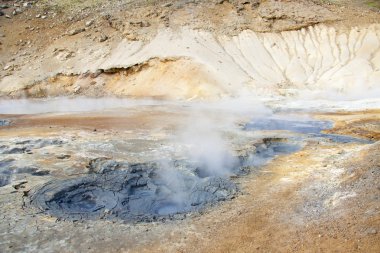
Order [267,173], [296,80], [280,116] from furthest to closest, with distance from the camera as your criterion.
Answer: [296,80] < [280,116] < [267,173]

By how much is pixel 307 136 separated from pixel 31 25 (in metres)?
23.9

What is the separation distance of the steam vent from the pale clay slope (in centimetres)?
11

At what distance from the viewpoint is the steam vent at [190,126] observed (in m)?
6.89

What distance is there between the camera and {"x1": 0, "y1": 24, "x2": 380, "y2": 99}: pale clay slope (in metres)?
23.2

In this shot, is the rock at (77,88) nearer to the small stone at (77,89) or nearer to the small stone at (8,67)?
the small stone at (77,89)

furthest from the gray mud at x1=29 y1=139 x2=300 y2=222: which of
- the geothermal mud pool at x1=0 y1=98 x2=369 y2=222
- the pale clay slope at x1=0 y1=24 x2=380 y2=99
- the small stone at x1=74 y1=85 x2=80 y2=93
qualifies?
the small stone at x1=74 y1=85 x2=80 y2=93

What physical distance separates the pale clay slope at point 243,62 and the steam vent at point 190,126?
0.11 metres

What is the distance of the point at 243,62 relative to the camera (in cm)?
2570

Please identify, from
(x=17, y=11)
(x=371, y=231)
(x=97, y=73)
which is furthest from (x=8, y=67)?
(x=371, y=231)

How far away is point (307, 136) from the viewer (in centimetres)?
1327


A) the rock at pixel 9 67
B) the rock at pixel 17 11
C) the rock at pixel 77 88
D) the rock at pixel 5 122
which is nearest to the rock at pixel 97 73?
the rock at pixel 77 88

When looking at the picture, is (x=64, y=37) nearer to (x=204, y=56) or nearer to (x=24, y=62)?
(x=24, y=62)

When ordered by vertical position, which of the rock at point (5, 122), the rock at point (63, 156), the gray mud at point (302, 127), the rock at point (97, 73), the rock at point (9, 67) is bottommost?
the gray mud at point (302, 127)

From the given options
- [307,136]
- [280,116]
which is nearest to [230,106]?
[280,116]
